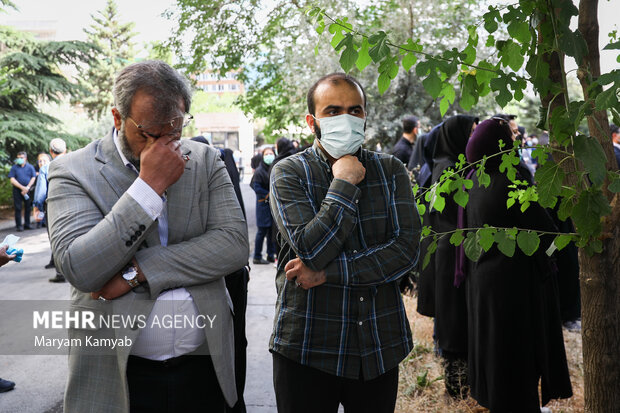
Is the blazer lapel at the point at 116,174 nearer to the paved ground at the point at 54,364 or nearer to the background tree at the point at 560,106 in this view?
the background tree at the point at 560,106

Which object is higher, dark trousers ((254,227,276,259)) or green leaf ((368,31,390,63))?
green leaf ((368,31,390,63))

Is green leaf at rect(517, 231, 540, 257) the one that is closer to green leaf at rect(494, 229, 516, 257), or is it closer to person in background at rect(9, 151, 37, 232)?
green leaf at rect(494, 229, 516, 257)

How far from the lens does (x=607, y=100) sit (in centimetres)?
151

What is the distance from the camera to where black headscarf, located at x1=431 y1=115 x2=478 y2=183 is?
184 inches

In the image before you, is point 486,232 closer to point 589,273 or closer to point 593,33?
point 589,273

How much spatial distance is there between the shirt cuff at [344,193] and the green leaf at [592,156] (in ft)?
2.68

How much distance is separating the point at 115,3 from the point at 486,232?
211 feet

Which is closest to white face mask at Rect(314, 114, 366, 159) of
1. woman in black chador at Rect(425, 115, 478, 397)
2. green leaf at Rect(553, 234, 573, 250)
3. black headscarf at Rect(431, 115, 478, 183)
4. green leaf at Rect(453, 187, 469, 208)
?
green leaf at Rect(453, 187, 469, 208)

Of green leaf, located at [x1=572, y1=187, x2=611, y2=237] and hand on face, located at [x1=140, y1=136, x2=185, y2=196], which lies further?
hand on face, located at [x1=140, y1=136, x2=185, y2=196]

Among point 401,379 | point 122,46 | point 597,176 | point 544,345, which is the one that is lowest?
point 401,379

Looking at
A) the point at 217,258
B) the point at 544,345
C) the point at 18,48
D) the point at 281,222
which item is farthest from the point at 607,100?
the point at 18,48

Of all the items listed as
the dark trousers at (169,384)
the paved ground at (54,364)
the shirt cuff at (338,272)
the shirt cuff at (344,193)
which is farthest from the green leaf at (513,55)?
the paved ground at (54,364)

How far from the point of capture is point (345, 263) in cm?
215

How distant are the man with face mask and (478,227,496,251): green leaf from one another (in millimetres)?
274
